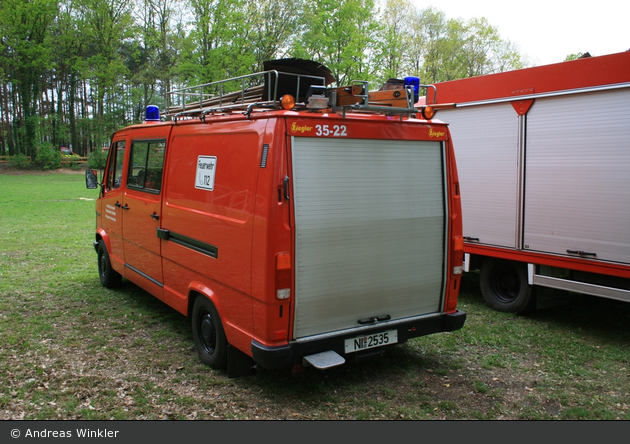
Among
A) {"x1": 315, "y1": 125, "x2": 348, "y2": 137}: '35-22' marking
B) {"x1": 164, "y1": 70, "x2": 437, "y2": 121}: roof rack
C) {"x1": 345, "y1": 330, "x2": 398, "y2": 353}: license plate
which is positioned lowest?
{"x1": 345, "y1": 330, "x2": 398, "y2": 353}: license plate

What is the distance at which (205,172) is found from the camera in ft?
15.8

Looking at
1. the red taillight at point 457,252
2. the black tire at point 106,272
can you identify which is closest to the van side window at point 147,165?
the black tire at point 106,272

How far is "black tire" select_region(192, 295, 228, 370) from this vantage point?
471 centimetres

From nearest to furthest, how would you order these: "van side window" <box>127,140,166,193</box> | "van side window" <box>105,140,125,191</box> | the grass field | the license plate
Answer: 1. the grass field
2. the license plate
3. "van side window" <box>127,140,166,193</box>
4. "van side window" <box>105,140,125,191</box>

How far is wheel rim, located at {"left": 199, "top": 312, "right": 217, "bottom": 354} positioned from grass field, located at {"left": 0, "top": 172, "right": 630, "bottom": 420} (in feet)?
0.72

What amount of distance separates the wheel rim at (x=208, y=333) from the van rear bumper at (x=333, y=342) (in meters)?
0.95

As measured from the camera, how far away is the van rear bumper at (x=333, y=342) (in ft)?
13.0

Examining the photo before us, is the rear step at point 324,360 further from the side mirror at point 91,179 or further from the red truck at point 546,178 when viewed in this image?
the side mirror at point 91,179

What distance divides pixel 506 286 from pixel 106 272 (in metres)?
5.71

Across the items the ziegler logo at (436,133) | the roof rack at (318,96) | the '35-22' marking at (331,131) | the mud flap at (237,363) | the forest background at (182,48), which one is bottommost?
the mud flap at (237,363)

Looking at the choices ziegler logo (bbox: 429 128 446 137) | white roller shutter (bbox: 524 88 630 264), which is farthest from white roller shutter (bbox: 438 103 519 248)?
ziegler logo (bbox: 429 128 446 137)

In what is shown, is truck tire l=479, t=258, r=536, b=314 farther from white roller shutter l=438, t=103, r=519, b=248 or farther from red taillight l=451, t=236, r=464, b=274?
red taillight l=451, t=236, r=464, b=274

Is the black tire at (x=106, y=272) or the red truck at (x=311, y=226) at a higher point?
the red truck at (x=311, y=226)

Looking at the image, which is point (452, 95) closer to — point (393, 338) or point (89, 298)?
point (393, 338)
